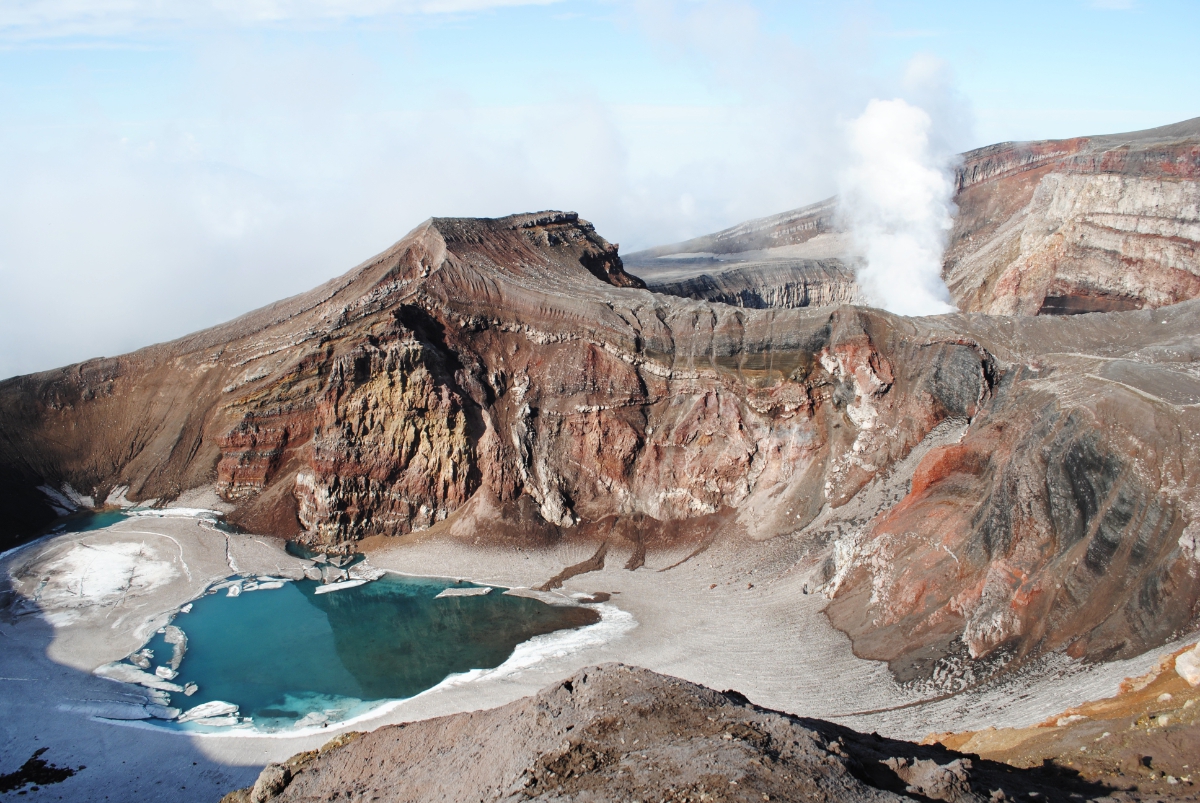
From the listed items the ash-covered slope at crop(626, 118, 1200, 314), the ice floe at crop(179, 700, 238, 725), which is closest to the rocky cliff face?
the ash-covered slope at crop(626, 118, 1200, 314)

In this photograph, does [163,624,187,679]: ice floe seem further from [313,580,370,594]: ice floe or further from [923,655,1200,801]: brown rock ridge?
[923,655,1200,801]: brown rock ridge

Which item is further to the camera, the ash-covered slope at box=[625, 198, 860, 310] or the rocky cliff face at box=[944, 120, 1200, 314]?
the ash-covered slope at box=[625, 198, 860, 310]

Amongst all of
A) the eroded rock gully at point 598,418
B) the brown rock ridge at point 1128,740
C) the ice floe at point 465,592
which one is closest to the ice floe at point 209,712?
the ice floe at point 465,592

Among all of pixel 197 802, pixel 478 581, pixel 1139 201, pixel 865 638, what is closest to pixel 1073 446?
pixel 865 638

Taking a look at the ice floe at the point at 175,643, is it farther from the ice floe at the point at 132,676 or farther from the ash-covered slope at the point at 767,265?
the ash-covered slope at the point at 767,265

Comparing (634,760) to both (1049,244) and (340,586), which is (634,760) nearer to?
(340,586)
